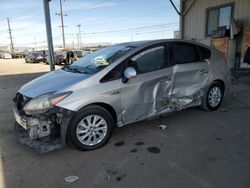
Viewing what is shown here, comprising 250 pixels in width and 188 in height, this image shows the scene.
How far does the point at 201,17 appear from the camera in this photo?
1114 centimetres

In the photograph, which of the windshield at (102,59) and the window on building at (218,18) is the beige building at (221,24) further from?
the windshield at (102,59)

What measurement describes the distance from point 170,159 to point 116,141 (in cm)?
97

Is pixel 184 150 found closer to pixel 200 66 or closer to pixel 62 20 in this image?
pixel 200 66

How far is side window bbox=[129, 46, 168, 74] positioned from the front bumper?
1305mm

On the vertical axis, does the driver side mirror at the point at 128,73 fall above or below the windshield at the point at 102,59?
below

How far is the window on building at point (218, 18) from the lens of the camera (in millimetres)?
9977

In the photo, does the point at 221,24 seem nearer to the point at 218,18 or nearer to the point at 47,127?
the point at 218,18

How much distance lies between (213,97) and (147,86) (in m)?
1.91

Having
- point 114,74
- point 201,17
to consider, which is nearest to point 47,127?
point 114,74

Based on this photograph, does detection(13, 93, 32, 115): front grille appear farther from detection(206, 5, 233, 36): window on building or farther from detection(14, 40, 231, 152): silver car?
detection(206, 5, 233, 36): window on building

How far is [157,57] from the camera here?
4.03 m

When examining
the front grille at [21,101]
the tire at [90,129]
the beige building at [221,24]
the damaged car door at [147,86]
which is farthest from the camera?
the beige building at [221,24]

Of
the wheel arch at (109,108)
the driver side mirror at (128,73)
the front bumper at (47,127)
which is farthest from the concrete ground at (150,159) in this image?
the driver side mirror at (128,73)

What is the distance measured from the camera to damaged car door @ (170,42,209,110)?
4.25m
